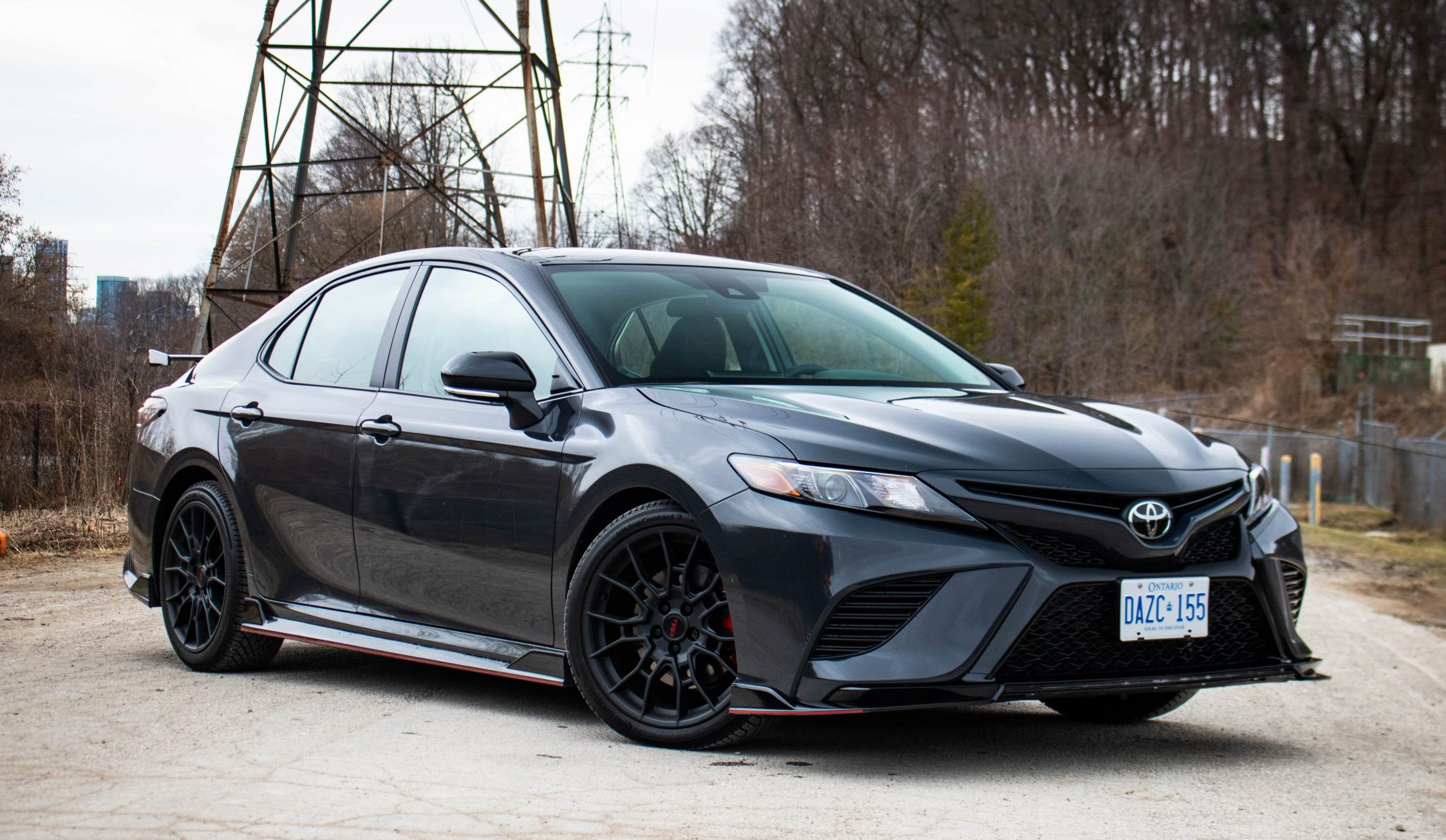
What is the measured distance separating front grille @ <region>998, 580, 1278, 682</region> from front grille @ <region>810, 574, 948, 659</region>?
29 centimetres

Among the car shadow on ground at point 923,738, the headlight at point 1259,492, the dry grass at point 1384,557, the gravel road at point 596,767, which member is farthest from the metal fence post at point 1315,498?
the headlight at point 1259,492

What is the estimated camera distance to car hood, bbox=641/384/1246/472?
438 centimetres

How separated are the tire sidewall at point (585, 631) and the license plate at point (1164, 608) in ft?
3.59

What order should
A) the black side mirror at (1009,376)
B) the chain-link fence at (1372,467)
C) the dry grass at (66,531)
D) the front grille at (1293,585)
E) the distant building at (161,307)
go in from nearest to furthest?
the front grille at (1293,585)
the black side mirror at (1009,376)
the dry grass at (66,531)
the distant building at (161,307)
the chain-link fence at (1372,467)

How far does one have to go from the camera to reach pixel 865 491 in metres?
4.29

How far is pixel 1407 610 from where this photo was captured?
1305 cm

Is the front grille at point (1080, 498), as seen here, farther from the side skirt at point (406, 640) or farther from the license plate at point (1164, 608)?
the side skirt at point (406, 640)

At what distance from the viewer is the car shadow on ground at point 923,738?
15.1 ft

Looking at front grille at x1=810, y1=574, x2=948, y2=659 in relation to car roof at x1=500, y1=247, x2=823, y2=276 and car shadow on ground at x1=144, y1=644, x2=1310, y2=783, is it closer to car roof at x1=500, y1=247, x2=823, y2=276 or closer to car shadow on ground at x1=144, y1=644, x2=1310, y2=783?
car shadow on ground at x1=144, y1=644, x2=1310, y2=783

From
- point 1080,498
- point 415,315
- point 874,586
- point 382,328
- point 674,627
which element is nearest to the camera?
point 874,586

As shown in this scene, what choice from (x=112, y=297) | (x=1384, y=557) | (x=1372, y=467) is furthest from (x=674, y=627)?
(x=1372, y=467)

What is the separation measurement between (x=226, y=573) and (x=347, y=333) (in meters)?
1.06

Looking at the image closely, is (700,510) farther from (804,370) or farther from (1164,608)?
(1164,608)

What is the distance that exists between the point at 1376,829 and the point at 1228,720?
6.52 feet
